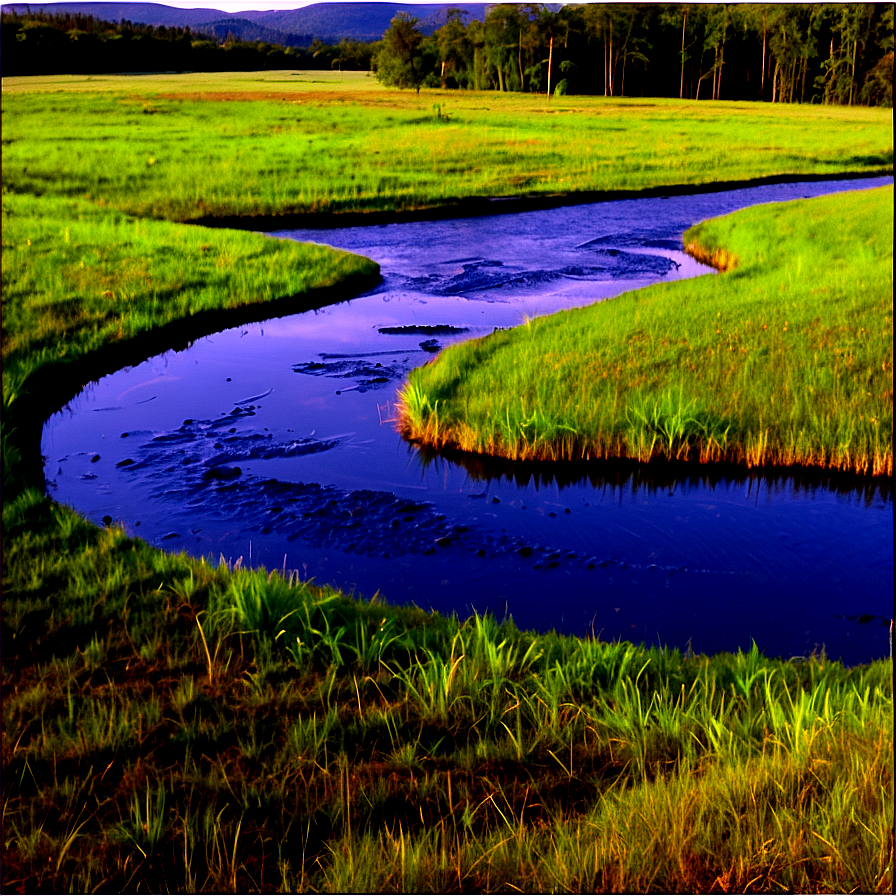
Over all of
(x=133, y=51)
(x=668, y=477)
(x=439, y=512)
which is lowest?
(x=439, y=512)

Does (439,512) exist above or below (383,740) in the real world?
above

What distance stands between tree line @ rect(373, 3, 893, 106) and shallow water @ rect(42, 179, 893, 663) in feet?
196

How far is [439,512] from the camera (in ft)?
25.8

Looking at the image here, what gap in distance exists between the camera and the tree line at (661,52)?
67.6 meters

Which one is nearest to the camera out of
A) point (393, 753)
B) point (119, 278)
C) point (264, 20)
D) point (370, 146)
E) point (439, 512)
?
point (393, 753)

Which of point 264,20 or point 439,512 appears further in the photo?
point 264,20

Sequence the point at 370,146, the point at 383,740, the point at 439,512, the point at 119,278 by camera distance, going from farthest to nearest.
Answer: the point at 370,146 < the point at 119,278 < the point at 439,512 < the point at 383,740

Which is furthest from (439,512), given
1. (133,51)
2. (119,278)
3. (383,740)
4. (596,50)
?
(596,50)

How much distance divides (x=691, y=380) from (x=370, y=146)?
96.4 ft

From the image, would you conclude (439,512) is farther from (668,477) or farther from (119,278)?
(119,278)

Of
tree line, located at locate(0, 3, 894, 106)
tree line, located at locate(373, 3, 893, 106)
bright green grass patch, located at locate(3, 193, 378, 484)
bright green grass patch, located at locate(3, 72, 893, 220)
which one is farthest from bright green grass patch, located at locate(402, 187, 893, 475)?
tree line, located at locate(373, 3, 893, 106)

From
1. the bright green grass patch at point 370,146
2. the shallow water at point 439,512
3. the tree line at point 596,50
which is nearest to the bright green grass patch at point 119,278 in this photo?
the shallow water at point 439,512

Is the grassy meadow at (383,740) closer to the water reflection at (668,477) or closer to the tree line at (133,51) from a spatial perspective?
the water reflection at (668,477)

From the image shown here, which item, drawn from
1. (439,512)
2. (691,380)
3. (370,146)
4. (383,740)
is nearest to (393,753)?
(383,740)
